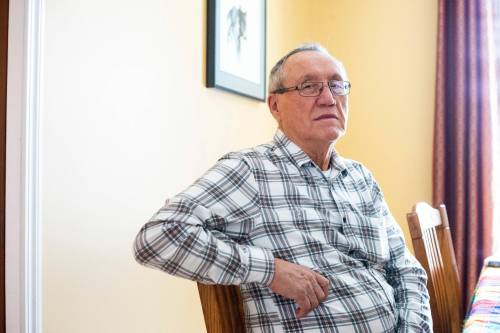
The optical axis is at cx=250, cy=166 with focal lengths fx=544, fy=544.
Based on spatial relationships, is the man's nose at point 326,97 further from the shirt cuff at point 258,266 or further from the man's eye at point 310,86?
the shirt cuff at point 258,266

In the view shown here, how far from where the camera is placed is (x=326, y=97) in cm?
145

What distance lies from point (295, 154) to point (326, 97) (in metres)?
0.20

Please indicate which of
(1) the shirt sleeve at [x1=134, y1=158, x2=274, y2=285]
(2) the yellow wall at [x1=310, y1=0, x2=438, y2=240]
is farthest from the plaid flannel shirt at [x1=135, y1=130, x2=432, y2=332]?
(2) the yellow wall at [x1=310, y1=0, x2=438, y2=240]

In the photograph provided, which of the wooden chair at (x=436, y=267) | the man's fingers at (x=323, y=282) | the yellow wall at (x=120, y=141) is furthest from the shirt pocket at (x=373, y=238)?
the yellow wall at (x=120, y=141)

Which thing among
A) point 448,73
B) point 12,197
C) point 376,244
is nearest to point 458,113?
point 448,73

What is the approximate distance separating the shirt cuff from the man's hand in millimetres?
12

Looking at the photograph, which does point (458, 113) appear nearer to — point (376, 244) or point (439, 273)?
point (439, 273)

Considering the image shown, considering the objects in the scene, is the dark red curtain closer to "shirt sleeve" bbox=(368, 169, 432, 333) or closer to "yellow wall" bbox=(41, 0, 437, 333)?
"yellow wall" bbox=(41, 0, 437, 333)

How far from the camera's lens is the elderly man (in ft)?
3.41

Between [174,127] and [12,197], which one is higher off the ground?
[174,127]

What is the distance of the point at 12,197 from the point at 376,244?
0.94 metres

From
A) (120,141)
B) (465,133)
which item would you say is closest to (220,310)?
(120,141)

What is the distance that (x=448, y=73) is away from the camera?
320cm

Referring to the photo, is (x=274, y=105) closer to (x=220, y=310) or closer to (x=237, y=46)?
(x=220, y=310)
